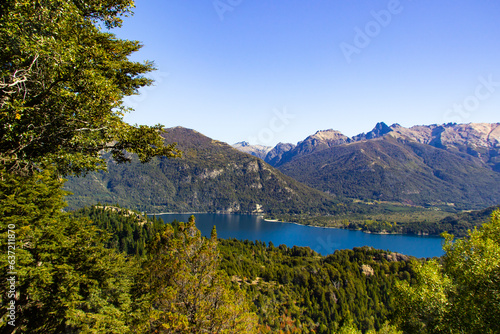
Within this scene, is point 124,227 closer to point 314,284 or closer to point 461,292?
point 314,284

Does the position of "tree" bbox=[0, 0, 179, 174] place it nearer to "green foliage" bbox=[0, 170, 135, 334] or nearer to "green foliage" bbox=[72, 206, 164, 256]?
"green foliage" bbox=[0, 170, 135, 334]

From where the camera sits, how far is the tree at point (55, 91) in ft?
26.9

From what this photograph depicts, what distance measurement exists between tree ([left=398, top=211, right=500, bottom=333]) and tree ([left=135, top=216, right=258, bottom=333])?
25.8 ft

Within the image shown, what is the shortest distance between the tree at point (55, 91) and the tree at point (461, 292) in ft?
47.5

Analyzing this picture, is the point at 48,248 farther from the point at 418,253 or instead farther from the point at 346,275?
the point at 418,253

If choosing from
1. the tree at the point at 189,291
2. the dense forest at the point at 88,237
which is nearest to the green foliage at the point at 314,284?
the dense forest at the point at 88,237

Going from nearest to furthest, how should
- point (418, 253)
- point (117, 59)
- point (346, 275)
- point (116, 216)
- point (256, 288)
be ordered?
point (117, 59)
point (256, 288)
point (346, 275)
point (116, 216)
point (418, 253)

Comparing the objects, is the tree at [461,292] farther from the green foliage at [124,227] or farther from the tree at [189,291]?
the green foliage at [124,227]

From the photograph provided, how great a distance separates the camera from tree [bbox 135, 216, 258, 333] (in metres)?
10.4

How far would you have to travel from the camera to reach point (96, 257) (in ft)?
50.1

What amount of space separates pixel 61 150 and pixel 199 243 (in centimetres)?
691

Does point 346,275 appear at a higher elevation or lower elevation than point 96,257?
lower

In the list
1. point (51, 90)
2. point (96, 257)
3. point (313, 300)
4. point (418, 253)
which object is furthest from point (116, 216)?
point (418, 253)

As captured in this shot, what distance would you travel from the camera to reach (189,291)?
441 inches
